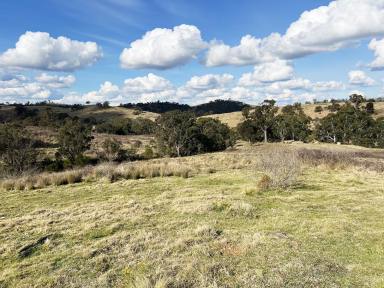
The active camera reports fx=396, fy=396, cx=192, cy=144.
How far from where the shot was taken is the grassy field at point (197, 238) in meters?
6.90

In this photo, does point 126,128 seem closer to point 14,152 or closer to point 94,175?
point 14,152

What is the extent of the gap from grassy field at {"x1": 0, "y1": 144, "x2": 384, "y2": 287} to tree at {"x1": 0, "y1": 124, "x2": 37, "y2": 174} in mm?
20559

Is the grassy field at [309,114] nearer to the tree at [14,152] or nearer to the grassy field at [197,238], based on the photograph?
the tree at [14,152]

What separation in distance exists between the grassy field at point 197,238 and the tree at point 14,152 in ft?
67.5

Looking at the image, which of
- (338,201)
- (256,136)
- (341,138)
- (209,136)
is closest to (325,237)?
(338,201)

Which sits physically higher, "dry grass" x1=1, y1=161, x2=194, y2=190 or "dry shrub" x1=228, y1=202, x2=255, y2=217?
"dry shrub" x1=228, y1=202, x2=255, y2=217

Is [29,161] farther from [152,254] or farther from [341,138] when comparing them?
[341,138]

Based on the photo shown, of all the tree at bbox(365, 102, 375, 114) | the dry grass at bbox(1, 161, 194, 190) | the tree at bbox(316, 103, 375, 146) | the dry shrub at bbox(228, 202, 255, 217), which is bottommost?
the tree at bbox(316, 103, 375, 146)

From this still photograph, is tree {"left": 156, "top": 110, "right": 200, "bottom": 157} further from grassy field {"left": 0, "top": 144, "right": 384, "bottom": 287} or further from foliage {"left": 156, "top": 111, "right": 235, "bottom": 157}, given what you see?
grassy field {"left": 0, "top": 144, "right": 384, "bottom": 287}

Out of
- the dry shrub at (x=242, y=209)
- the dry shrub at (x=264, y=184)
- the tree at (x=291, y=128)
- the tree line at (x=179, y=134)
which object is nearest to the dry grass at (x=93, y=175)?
the dry shrub at (x=264, y=184)

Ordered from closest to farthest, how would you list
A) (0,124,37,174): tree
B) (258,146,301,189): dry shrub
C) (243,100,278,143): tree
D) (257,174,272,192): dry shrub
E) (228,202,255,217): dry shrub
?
(228,202,255,217): dry shrub → (257,174,272,192): dry shrub → (258,146,301,189): dry shrub → (0,124,37,174): tree → (243,100,278,143): tree

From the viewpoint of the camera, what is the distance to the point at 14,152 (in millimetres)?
34812

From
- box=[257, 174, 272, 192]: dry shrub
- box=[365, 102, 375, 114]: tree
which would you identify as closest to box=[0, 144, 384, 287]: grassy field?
box=[257, 174, 272, 192]: dry shrub

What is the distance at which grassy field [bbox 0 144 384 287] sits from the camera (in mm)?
6898
